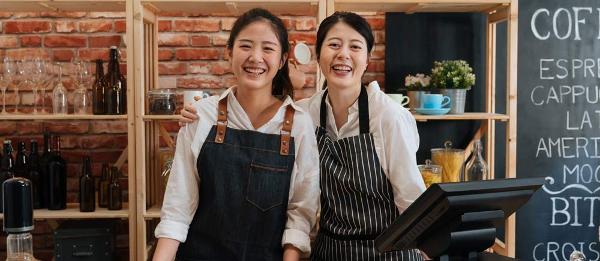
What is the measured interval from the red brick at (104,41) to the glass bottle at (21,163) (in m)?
0.60

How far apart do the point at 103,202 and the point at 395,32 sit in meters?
1.61

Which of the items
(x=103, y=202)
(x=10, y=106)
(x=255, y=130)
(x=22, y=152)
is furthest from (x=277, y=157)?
(x=10, y=106)

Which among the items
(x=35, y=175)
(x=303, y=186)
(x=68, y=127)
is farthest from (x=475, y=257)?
(x=68, y=127)

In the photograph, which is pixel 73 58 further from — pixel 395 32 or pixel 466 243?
pixel 466 243

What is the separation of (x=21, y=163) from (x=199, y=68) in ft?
3.09

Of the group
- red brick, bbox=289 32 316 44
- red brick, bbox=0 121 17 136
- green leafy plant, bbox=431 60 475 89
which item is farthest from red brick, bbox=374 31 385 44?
red brick, bbox=0 121 17 136

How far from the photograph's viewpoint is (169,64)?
10.2ft

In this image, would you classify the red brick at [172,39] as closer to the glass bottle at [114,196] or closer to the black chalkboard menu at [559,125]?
the glass bottle at [114,196]

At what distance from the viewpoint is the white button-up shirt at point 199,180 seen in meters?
1.90

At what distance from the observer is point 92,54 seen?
309 cm

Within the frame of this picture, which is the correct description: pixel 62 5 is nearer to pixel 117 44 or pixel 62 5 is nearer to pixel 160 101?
pixel 117 44

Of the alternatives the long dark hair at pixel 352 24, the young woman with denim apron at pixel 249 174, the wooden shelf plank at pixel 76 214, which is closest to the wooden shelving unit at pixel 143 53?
the wooden shelf plank at pixel 76 214

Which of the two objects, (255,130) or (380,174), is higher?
(255,130)

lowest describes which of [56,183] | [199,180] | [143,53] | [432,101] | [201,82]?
[56,183]
